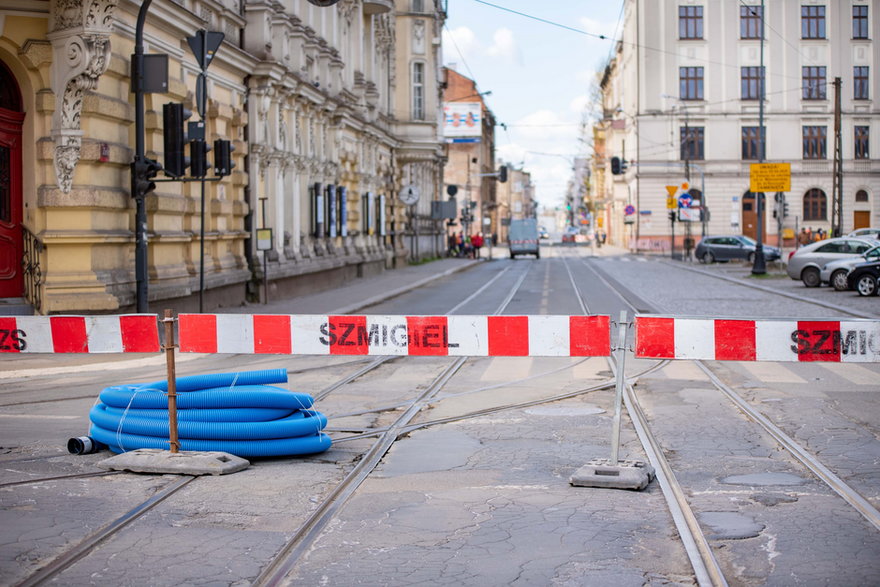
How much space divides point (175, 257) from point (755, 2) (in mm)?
50139

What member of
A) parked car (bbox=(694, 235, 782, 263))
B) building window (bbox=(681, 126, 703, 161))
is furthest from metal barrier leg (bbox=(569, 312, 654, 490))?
building window (bbox=(681, 126, 703, 161))

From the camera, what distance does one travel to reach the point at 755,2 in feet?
205

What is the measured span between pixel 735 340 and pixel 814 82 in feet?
213

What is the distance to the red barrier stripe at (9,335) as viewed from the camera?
9.80 meters

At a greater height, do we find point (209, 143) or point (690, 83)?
point (690, 83)

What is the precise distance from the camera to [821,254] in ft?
106

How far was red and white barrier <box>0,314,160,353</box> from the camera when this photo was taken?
9414 millimetres

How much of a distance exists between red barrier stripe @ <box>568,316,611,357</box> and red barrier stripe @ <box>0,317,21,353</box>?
4.94 metres

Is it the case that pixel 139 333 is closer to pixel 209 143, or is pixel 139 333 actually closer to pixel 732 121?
pixel 209 143

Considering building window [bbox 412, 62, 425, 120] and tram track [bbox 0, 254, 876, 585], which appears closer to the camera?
tram track [bbox 0, 254, 876, 585]

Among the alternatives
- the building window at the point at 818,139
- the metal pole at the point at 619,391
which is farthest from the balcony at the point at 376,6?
the building window at the point at 818,139

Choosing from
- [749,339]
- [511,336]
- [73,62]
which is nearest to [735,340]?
[749,339]

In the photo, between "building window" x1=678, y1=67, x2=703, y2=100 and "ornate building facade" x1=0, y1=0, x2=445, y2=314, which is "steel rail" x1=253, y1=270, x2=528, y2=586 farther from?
"building window" x1=678, y1=67, x2=703, y2=100

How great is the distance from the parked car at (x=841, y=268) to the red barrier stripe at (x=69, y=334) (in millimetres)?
23741
